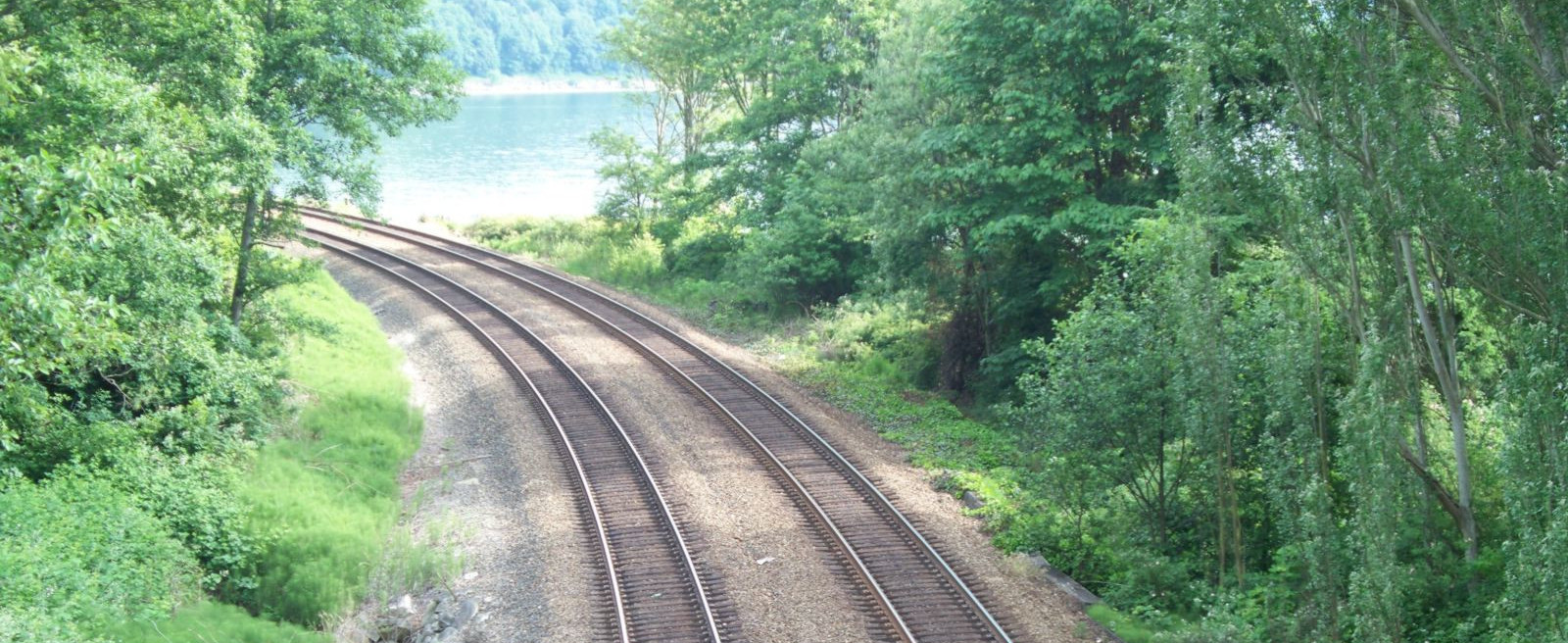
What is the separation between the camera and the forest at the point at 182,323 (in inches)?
428

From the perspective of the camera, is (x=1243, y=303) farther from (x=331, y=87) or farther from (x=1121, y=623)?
(x=331, y=87)

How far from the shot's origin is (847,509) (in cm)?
1673

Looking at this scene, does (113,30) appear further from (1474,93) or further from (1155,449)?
(1474,93)

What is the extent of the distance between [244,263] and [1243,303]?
16.5 m

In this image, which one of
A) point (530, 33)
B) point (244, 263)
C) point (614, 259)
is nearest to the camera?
point (244, 263)

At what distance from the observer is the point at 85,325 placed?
33.1 ft

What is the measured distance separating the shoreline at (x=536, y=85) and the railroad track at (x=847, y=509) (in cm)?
11575

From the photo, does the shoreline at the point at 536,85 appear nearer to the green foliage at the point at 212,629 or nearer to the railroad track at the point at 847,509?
the railroad track at the point at 847,509

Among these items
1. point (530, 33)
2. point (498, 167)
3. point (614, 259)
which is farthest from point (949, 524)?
point (530, 33)

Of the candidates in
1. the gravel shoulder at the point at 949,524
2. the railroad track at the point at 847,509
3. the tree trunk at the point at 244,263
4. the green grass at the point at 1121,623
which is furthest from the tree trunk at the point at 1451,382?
the tree trunk at the point at 244,263

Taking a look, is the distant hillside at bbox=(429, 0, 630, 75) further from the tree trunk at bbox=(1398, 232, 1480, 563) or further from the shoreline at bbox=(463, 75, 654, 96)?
the tree trunk at bbox=(1398, 232, 1480, 563)

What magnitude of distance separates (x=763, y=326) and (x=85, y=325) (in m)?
20.8

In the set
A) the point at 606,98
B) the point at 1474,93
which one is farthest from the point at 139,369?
the point at 606,98

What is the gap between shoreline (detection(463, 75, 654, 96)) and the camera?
13900cm
